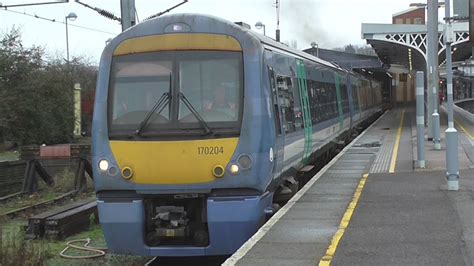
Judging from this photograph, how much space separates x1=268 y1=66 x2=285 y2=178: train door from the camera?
7.79 metres

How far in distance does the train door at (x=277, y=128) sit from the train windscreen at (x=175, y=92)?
0.73 meters

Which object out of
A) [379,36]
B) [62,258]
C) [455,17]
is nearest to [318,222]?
[62,258]

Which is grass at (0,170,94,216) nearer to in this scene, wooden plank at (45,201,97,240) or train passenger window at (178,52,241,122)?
wooden plank at (45,201,97,240)

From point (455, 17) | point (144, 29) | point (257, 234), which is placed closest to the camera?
point (257, 234)

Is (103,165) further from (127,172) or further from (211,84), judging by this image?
(211,84)

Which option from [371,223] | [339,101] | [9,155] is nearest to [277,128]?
[371,223]

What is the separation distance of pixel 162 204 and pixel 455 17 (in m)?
6.43

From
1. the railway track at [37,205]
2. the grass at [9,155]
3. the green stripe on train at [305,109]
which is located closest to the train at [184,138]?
the green stripe on train at [305,109]

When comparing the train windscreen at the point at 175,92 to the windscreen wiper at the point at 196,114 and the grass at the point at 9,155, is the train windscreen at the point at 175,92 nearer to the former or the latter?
the windscreen wiper at the point at 196,114

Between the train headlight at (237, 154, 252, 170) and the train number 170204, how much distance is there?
23 cm

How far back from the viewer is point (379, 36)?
32.9 m

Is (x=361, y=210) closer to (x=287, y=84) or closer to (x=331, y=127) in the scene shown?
(x=287, y=84)

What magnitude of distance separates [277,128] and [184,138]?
1.37 m

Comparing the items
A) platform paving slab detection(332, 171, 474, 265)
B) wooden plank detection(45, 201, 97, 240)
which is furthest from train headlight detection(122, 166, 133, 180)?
wooden plank detection(45, 201, 97, 240)
